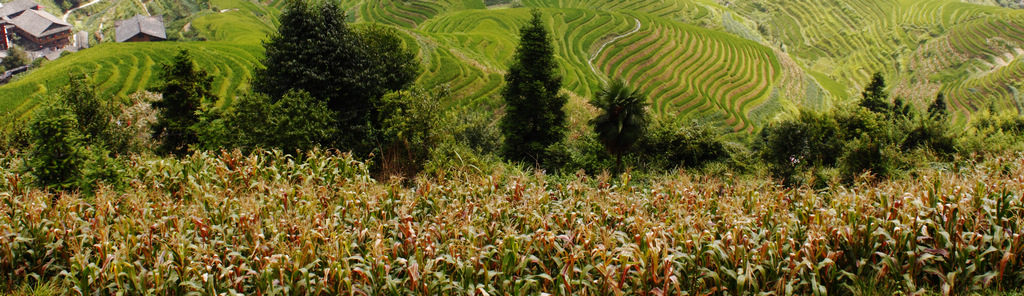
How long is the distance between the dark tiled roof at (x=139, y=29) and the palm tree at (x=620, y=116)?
82.4 metres

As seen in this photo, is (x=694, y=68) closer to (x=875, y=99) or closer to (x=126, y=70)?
(x=875, y=99)

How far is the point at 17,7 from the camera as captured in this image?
9731 centimetres

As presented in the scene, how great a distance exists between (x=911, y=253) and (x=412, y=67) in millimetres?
23497

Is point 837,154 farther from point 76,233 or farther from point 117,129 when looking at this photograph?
point 117,129

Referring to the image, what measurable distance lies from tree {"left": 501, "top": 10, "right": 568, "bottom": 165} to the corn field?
54.7 feet

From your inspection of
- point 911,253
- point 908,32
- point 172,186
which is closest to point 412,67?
point 172,186

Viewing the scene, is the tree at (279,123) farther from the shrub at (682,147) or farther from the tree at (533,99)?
the shrub at (682,147)

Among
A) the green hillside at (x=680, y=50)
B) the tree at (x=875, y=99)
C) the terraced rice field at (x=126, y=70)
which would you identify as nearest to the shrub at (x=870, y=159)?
the green hillside at (x=680, y=50)

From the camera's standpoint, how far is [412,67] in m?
27.0

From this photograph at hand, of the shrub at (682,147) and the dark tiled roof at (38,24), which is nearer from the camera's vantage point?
the shrub at (682,147)

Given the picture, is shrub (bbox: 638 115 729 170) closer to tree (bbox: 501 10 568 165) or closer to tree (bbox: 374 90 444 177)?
tree (bbox: 501 10 568 165)

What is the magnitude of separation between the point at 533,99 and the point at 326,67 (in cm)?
1020

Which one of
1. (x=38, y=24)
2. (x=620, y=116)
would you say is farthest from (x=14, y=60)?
(x=620, y=116)

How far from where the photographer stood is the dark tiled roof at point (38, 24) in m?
87.1
